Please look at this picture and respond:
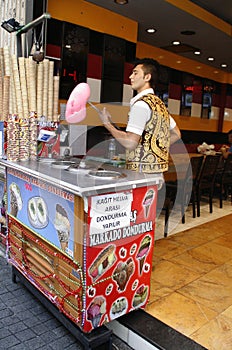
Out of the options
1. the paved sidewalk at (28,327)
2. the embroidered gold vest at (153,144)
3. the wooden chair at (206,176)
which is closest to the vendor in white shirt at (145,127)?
the embroidered gold vest at (153,144)

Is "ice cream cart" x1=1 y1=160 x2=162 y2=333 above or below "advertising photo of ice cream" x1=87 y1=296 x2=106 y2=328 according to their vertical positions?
above

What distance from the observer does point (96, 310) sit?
1834 mm

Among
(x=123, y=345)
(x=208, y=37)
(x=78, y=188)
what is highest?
(x=208, y=37)

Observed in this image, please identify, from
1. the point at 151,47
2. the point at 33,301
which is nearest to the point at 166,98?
the point at 151,47

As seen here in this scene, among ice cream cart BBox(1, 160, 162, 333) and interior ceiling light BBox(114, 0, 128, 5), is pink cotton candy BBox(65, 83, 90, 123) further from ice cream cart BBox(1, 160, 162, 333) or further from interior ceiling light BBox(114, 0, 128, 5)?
interior ceiling light BBox(114, 0, 128, 5)

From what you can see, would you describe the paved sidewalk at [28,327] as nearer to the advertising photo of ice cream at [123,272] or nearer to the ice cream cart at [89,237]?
the ice cream cart at [89,237]

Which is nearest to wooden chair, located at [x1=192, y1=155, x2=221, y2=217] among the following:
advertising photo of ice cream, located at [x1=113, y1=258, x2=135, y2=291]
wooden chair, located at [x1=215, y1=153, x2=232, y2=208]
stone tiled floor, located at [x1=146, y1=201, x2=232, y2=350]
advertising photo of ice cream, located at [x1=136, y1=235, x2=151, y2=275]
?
wooden chair, located at [x1=215, y1=153, x2=232, y2=208]

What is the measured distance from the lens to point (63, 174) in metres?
1.96

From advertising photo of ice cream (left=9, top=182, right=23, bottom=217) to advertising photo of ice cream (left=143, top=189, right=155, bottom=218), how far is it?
0.92 metres

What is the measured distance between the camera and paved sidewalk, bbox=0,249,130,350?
194 cm

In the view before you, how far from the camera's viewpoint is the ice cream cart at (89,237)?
1.75 m

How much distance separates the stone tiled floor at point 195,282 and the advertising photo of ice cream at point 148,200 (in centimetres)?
71

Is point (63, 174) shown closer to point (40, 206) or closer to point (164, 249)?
point (40, 206)

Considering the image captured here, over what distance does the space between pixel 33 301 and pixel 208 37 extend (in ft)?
17.3
